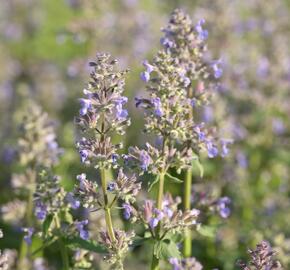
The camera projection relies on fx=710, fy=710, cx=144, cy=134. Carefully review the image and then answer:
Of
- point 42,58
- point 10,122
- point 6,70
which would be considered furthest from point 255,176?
point 42,58

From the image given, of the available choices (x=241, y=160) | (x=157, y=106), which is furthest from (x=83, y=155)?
(x=241, y=160)

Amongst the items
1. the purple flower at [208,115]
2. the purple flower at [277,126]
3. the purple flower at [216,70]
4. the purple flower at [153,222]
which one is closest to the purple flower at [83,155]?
the purple flower at [153,222]

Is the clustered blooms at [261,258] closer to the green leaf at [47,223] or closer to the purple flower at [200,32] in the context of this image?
the green leaf at [47,223]

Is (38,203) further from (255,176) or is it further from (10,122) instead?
(10,122)

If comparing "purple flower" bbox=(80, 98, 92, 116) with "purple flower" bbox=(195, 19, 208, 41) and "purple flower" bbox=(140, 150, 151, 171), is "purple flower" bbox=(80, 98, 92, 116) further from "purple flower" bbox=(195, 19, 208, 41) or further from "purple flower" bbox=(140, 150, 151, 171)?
"purple flower" bbox=(195, 19, 208, 41)

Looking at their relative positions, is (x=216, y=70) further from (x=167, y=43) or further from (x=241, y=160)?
(x=241, y=160)

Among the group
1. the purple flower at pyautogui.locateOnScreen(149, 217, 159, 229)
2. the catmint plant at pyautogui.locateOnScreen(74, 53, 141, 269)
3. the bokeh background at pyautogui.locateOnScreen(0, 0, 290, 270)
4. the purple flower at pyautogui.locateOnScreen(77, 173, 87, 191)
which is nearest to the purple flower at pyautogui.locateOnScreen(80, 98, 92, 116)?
the catmint plant at pyautogui.locateOnScreen(74, 53, 141, 269)

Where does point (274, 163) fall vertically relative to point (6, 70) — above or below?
below
